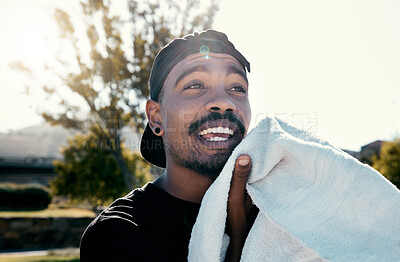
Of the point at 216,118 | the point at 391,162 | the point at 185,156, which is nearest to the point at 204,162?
the point at 185,156

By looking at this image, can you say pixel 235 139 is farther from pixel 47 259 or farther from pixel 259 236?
pixel 47 259

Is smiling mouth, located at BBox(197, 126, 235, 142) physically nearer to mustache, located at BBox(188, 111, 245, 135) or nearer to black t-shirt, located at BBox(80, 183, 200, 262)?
mustache, located at BBox(188, 111, 245, 135)

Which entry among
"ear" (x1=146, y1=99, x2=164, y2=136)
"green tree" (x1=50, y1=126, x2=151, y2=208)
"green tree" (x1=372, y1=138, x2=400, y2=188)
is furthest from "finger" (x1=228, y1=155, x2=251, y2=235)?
"green tree" (x1=372, y1=138, x2=400, y2=188)

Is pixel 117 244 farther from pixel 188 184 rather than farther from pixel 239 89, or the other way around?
pixel 239 89

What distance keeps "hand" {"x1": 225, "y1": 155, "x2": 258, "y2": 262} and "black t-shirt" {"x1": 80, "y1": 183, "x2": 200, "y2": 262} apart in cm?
39

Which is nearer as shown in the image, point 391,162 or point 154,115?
point 154,115

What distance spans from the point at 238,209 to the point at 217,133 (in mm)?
594

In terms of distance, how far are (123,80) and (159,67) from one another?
5.53m

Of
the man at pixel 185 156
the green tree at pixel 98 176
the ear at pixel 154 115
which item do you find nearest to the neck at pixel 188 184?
the man at pixel 185 156

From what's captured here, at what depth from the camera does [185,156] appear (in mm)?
2096

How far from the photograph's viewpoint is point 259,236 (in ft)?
4.45

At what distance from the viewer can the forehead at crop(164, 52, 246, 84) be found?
7.05 feet

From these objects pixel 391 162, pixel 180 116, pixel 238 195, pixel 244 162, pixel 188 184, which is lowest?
pixel 391 162

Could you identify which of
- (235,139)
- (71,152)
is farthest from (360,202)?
(71,152)
